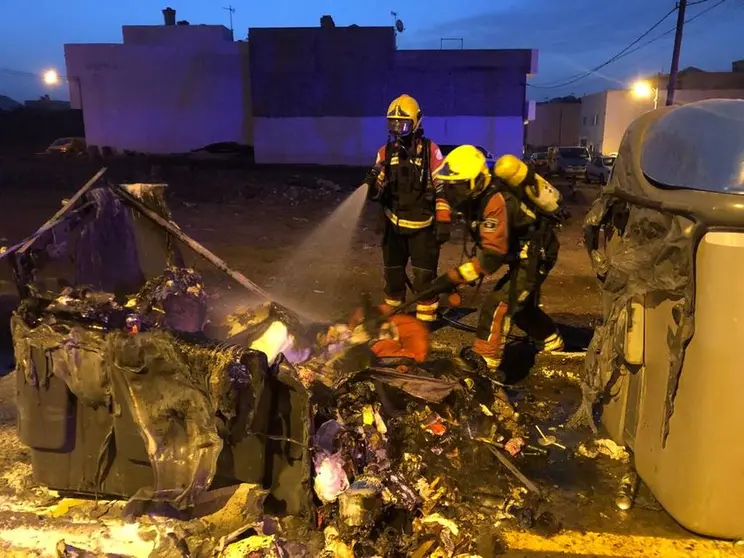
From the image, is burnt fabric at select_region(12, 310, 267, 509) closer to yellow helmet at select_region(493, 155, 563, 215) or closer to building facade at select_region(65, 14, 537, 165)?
yellow helmet at select_region(493, 155, 563, 215)

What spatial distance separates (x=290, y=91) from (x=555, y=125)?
2966 cm

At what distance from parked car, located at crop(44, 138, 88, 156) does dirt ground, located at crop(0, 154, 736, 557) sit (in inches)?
270

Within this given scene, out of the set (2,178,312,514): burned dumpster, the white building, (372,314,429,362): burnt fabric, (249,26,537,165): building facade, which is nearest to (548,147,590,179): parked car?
(249,26,537,165): building facade

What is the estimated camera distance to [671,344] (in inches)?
102

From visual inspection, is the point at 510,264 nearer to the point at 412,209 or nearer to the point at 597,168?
the point at 412,209

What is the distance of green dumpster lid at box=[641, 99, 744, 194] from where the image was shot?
7.58 ft

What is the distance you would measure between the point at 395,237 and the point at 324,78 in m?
24.2

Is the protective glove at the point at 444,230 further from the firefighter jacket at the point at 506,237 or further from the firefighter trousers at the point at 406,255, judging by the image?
the firefighter jacket at the point at 506,237

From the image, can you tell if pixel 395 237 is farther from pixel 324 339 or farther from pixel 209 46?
pixel 209 46

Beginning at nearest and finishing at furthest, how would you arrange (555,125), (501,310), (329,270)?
(501,310) → (329,270) → (555,125)

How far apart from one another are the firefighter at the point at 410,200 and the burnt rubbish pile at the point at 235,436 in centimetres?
190

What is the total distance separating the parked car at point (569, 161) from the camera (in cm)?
2342

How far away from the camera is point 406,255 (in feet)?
18.0

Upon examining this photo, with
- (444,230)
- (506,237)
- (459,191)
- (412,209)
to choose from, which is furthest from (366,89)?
(506,237)
